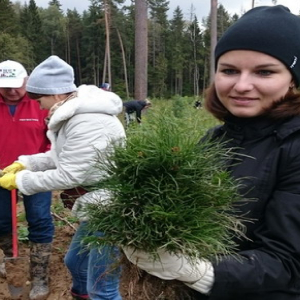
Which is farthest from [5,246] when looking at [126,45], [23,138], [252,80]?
[126,45]

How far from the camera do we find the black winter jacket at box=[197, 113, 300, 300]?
1.00 metres

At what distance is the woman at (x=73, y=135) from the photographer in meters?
2.16

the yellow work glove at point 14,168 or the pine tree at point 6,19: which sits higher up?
the pine tree at point 6,19

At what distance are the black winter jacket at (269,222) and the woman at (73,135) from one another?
3.05 feet

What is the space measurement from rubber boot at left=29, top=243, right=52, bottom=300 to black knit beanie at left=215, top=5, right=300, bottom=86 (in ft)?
8.36

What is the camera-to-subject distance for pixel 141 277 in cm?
106

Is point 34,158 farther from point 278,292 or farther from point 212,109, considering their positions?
point 278,292

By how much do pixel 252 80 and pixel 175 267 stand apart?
0.53 meters

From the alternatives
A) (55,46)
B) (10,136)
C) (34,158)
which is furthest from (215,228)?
(55,46)

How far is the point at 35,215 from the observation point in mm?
3113

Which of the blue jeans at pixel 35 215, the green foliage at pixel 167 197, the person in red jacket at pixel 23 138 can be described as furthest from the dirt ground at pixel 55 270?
the green foliage at pixel 167 197

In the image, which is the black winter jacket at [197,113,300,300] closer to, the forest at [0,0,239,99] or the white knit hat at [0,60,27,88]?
the white knit hat at [0,60,27,88]

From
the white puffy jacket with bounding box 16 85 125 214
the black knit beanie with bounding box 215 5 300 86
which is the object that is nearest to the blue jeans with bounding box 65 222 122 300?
the white puffy jacket with bounding box 16 85 125 214

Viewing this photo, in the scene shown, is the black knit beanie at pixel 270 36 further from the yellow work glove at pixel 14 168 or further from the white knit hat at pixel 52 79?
the yellow work glove at pixel 14 168
